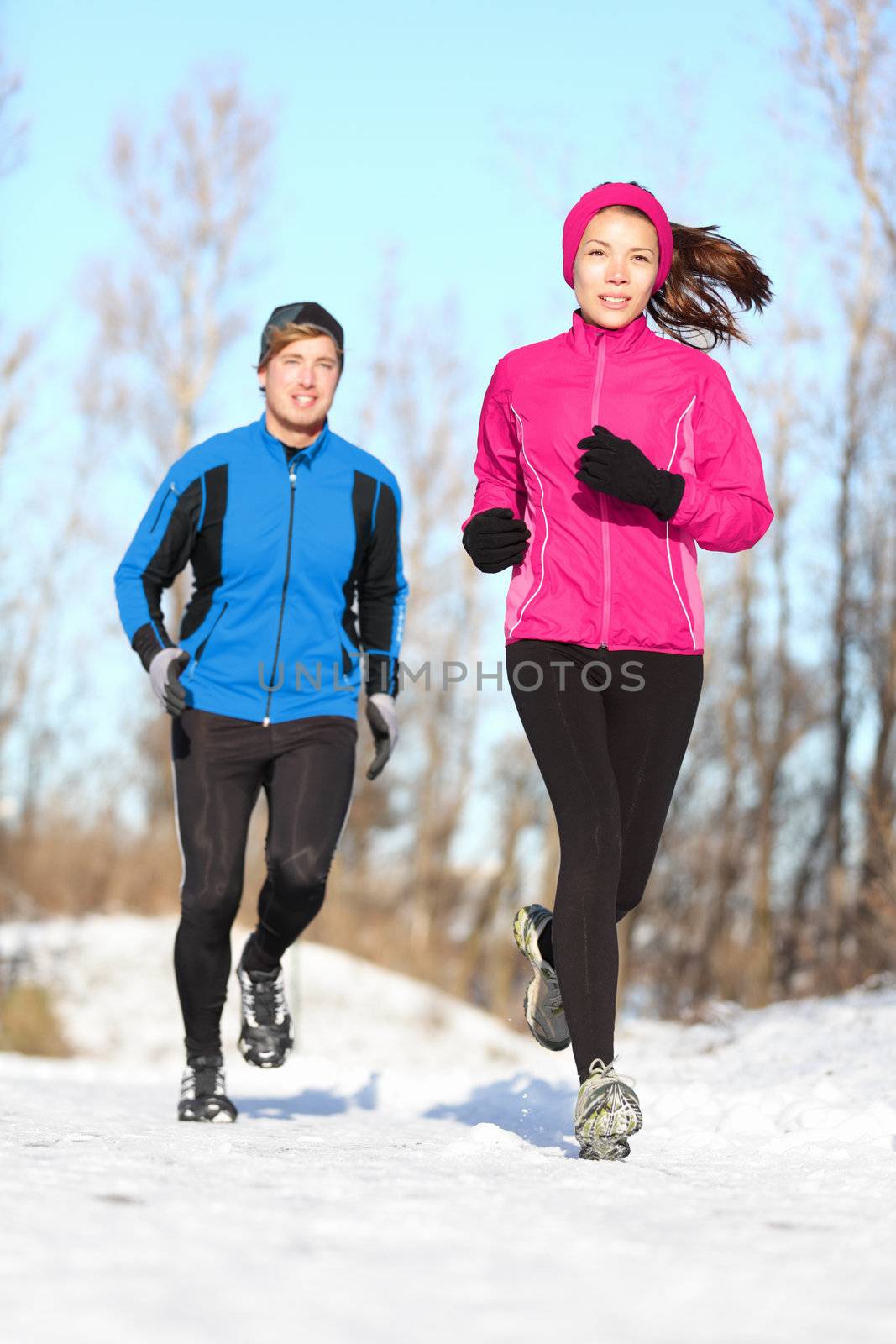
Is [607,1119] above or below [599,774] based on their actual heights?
below

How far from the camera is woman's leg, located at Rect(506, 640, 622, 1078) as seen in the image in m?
3.35

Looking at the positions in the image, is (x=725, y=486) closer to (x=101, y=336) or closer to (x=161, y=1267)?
(x=161, y=1267)

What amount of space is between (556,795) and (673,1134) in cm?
122

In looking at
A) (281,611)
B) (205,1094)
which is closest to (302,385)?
(281,611)

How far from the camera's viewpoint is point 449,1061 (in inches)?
683

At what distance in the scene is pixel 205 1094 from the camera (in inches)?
175

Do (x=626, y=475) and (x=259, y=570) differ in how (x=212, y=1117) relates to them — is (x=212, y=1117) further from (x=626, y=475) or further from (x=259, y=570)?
(x=626, y=475)

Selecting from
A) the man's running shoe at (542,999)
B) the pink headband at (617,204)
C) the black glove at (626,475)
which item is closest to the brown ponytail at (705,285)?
the pink headband at (617,204)

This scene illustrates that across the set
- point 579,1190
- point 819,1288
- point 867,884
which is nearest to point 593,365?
point 579,1190

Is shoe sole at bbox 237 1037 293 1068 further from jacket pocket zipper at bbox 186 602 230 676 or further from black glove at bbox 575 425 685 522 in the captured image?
black glove at bbox 575 425 685 522

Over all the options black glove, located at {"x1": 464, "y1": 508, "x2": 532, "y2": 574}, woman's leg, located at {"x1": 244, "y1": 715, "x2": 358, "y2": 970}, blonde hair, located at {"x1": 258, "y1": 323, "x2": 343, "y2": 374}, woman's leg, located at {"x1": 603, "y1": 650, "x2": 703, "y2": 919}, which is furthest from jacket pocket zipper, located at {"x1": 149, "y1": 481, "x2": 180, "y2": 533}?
woman's leg, located at {"x1": 603, "y1": 650, "x2": 703, "y2": 919}

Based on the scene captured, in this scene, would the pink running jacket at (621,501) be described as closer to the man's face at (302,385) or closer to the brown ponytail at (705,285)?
the brown ponytail at (705,285)

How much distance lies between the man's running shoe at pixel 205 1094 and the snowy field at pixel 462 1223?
11 centimetres

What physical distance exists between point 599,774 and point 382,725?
4.77 ft
